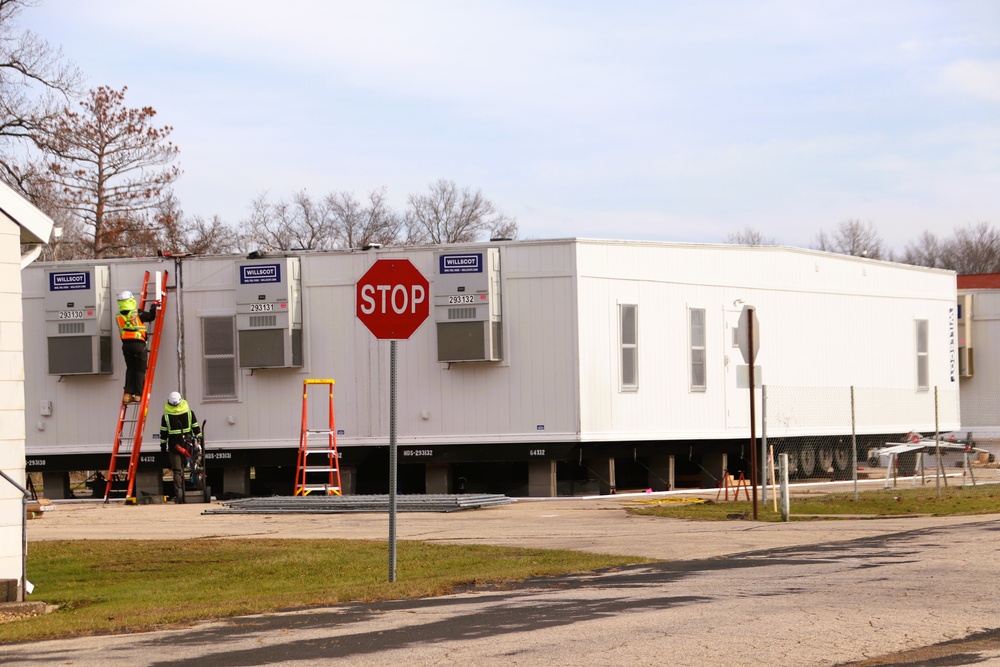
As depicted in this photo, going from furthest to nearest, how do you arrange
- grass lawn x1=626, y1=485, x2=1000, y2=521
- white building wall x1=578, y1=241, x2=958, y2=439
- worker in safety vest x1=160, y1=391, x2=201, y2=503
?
white building wall x1=578, y1=241, x2=958, y2=439 < worker in safety vest x1=160, y1=391, x2=201, y2=503 < grass lawn x1=626, y1=485, x2=1000, y2=521

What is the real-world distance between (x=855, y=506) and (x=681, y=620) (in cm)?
1101

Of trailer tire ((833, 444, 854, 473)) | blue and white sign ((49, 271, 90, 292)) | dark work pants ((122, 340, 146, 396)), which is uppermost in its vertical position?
blue and white sign ((49, 271, 90, 292))

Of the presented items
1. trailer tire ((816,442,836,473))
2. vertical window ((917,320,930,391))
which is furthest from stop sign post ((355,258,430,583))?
vertical window ((917,320,930,391))

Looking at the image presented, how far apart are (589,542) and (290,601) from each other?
17.9ft

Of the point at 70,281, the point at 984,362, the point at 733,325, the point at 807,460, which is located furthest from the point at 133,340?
the point at 984,362

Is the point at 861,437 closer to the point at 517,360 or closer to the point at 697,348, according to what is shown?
the point at 697,348

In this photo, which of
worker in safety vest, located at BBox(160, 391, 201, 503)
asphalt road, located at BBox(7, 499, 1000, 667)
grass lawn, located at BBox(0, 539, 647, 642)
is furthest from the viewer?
worker in safety vest, located at BBox(160, 391, 201, 503)

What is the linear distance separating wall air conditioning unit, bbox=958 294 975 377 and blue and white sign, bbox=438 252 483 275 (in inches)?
663

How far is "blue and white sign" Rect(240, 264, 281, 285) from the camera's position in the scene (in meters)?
25.4

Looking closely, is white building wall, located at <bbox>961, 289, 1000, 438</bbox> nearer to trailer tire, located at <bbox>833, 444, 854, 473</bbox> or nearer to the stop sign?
trailer tire, located at <bbox>833, 444, 854, 473</bbox>

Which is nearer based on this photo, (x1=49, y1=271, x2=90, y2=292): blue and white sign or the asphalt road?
the asphalt road

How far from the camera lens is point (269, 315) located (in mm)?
25453

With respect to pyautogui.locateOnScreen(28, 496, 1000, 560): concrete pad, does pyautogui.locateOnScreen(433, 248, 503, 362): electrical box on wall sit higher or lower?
higher

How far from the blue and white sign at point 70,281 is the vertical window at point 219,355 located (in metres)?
2.38
